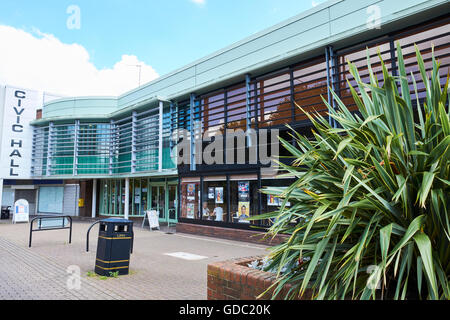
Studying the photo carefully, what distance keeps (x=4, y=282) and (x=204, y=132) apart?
351 inches

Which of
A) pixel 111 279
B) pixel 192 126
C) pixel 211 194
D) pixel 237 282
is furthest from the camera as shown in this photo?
pixel 192 126

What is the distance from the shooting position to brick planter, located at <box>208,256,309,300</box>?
3.64 m

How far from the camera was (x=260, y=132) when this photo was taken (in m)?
11.6

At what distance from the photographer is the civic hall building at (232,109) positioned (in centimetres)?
900

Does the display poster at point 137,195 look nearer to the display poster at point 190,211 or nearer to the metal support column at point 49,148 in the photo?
the metal support column at point 49,148

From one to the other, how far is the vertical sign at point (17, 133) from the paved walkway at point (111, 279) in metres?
10.7

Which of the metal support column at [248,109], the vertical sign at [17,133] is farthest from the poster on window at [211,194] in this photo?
the vertical sign at [17,133]

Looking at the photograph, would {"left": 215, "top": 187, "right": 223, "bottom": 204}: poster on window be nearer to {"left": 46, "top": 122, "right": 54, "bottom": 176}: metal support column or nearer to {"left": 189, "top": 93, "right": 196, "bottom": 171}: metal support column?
{"left": 189, "top": 93, "right": 196, "bottom": 171}: metal support column

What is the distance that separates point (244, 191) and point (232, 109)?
3209 mm

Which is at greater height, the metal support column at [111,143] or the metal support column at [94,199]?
the metal support column at [111,143]

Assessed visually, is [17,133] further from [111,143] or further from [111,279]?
[111,279]

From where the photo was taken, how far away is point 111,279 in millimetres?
6312

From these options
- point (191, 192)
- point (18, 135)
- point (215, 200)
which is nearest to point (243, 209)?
point (215, 200)
